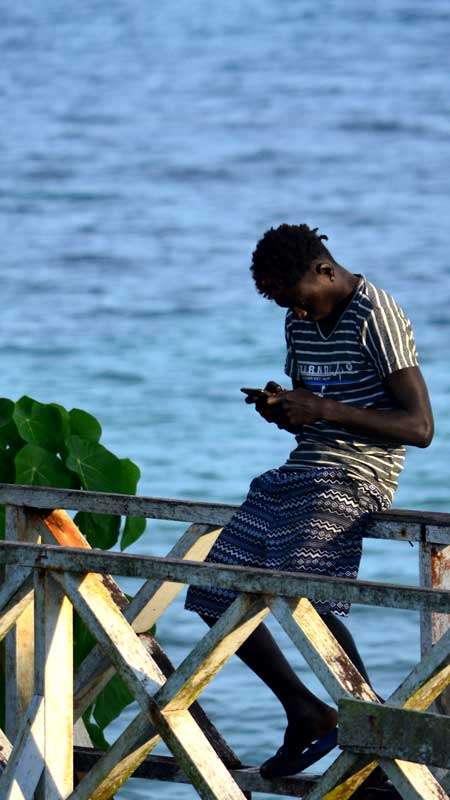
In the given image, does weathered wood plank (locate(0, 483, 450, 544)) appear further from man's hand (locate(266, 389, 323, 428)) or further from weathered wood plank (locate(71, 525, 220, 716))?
man's hand (locate(266, 389, 323, 428))

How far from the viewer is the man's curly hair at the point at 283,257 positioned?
5855 millimetres

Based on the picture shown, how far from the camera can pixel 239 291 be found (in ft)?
99.3

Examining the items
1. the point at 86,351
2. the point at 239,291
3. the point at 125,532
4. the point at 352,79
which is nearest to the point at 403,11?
the point at 352,79

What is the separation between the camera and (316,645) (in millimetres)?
5195

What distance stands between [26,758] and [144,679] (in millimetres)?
467

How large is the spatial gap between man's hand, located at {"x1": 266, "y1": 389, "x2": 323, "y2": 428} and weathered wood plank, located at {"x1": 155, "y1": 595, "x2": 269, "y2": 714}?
640 millimetres

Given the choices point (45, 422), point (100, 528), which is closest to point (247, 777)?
point (100, 528)

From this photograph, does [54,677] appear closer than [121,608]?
Yes

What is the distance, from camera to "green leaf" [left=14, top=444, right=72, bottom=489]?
7.57m

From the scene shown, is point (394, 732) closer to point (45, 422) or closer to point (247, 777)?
point (247, 777)

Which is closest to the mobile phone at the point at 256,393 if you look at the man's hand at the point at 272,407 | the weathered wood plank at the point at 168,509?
the man's hand at the point at 272,407

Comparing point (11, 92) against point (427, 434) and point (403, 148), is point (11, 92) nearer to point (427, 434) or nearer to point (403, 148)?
point (403, 148)

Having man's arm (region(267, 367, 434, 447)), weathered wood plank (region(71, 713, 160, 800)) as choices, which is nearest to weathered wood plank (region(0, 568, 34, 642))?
weathered wood plank (region(71, 713, 160, 800))

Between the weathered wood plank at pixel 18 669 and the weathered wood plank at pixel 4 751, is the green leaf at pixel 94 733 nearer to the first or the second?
the weathered wood plank at pixel 18 669
